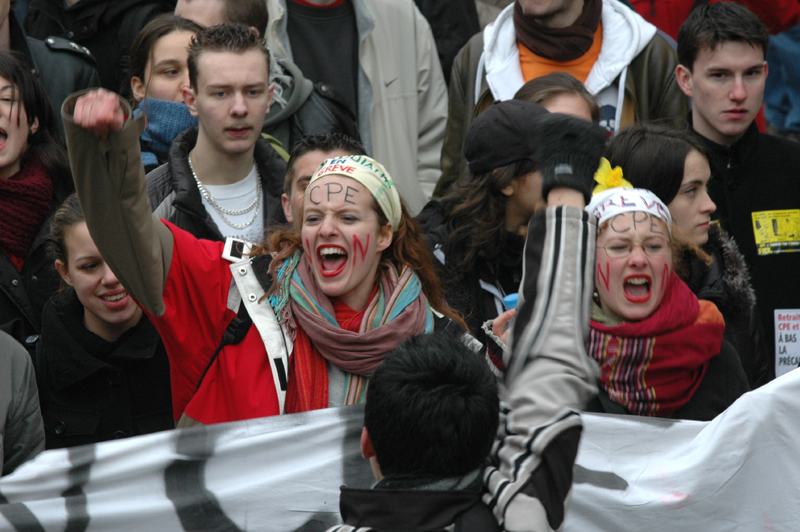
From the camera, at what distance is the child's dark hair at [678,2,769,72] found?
4.44 m

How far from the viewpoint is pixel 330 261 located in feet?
10.7

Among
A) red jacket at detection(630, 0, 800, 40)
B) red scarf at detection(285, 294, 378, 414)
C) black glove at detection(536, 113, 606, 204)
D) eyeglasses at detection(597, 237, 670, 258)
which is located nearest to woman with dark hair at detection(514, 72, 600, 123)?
eyeglasses at detection(597, 237, 670, 258)

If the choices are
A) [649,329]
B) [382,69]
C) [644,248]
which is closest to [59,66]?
[382,69]

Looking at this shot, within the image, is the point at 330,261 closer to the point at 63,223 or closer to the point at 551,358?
the point at 63,223

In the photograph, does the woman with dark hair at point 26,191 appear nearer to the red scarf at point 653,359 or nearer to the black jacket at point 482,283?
the black jacket at point 482,283

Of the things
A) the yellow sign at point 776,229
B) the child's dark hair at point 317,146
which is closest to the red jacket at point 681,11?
the yellow sign at point 776,229

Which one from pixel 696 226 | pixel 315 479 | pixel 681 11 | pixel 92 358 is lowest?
pixel 315 479

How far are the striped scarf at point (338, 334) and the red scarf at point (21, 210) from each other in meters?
1.45

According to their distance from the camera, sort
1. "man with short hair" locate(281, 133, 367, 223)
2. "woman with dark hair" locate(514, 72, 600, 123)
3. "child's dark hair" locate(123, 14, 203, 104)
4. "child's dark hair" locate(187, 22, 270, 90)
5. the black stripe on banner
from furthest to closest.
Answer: "child's dark hair" locate(123, 14, 203, 104), "child's dark hair" locate(187, 22, 270, 90), "woman with dark hair" locate(514, 72, 600, 123), "man with short hair" locate(281, 133, 367, 223), the black stripe on banner

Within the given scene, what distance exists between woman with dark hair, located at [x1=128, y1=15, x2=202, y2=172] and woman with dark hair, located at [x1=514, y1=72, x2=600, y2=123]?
164 cm

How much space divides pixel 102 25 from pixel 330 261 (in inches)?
107

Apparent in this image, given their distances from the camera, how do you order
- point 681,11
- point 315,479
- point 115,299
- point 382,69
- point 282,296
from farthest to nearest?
1. point 681,11
2. point 382,69
3. point 115,299
4. point 282,296
5. point 315,479

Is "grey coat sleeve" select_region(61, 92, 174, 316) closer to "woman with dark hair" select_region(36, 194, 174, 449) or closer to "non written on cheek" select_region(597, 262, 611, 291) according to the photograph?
"woman with dark hair" select_region(36, 194, 174, 449)

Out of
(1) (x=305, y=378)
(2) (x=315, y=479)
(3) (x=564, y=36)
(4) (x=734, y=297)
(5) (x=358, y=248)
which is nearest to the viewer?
(2) (x=315, y=479)
